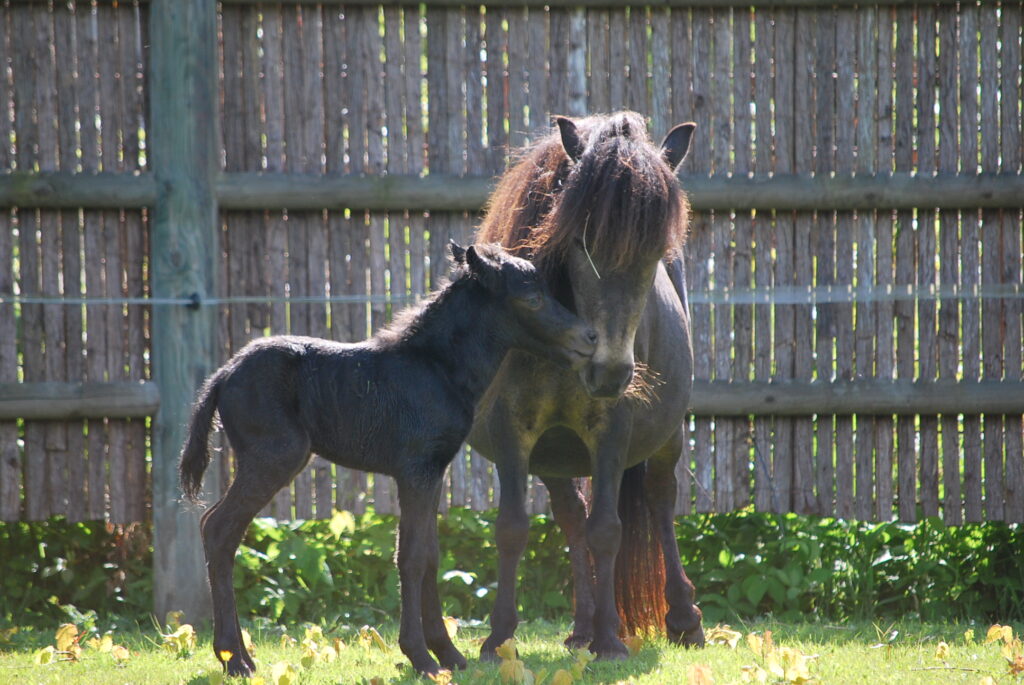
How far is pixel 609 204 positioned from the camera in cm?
423

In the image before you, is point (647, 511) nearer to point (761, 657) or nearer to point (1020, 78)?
point (761, 657)

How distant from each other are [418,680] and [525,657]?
933 mm

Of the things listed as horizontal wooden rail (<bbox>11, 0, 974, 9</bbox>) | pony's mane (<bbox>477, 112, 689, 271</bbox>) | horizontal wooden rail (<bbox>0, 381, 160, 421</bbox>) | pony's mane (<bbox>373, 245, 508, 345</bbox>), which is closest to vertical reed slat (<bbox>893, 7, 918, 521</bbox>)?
horizontal wooden rail (<bbox>11, 0, 974, 9</bbox>)

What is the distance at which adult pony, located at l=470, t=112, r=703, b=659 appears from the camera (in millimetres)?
4266

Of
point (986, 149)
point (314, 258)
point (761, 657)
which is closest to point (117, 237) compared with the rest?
point (314, 258)

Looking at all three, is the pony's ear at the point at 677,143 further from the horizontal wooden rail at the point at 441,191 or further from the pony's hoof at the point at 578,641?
the pony's hoof at the point at 578,641

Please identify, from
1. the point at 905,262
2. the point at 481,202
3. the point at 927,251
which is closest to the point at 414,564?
the point at 481,202

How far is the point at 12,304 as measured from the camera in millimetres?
6477

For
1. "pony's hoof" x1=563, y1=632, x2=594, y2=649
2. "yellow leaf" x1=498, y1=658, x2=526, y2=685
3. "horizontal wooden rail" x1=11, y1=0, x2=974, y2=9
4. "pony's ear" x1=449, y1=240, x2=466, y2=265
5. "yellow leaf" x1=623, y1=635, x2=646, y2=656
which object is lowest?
"pony's hoof" x1=563, y1=632, x2=594, y2=649

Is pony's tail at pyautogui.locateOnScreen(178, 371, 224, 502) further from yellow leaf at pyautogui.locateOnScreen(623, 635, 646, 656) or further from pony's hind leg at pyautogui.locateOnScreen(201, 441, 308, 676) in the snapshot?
yellow leaf at pyautogui.locateOnScreen(623, 635, 646, 656)

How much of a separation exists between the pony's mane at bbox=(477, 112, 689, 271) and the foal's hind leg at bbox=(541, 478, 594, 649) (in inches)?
51.5

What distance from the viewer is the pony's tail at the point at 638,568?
564 cm

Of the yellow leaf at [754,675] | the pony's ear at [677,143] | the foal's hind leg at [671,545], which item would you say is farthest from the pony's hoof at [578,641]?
the pony's ear at [677,143]

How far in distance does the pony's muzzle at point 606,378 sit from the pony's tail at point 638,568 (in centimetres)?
158
